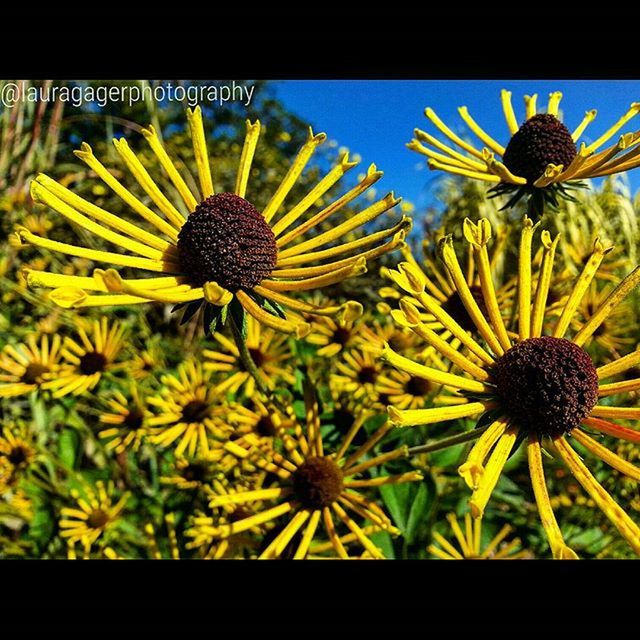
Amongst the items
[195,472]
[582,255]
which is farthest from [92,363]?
[582,255]

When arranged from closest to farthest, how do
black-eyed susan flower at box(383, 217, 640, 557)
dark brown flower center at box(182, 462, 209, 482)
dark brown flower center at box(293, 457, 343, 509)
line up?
black-eyed susan flower at box(383, 217, 640, 557), dark brown flower center at box(293, 457, 343, 509), dark brown flower center at box(182, 462, 209, 482)

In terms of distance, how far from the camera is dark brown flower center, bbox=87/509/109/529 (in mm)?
961

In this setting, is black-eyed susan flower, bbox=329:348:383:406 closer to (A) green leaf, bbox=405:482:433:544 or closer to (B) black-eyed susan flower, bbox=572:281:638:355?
(A) green leaf, bbox=405:482:433:544

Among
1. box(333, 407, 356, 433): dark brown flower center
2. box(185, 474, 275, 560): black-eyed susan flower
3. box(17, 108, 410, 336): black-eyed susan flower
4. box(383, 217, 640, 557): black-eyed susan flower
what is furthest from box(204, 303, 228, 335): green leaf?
box(333, 407, 356, 433): dark brown flower center

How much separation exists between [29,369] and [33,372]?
1 centimetres

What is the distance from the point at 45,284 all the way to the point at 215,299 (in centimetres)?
15

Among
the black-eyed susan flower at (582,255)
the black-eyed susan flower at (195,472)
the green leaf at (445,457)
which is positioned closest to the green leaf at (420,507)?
the green leaf at (445,457)

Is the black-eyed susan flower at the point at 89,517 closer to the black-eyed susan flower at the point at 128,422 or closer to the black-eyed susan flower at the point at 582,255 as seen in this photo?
the black-eyed susan flower at the point at 128,422

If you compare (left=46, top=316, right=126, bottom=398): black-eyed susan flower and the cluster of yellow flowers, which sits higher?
(left=46, top=316, right=126, bottom=398): black-eyed susan flower

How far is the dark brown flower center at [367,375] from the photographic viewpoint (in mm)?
1004

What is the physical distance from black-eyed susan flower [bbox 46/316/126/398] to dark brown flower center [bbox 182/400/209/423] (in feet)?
0.66

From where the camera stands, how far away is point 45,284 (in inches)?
18.5
